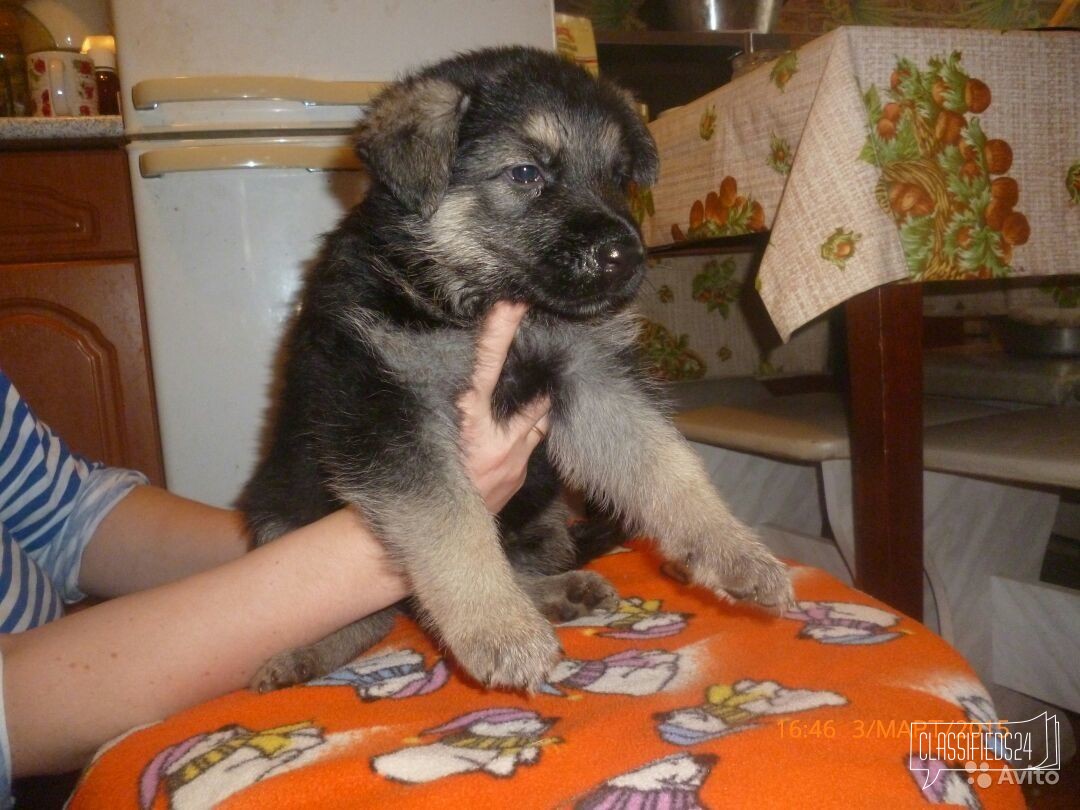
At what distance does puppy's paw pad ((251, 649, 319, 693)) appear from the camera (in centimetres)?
129

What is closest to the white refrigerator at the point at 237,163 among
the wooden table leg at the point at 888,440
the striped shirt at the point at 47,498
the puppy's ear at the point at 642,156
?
the striped shirt at the point at 47,498

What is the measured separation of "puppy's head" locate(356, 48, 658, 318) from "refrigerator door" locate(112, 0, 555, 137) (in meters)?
1.11

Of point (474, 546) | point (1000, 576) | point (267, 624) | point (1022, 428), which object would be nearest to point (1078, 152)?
point (1022, 428)

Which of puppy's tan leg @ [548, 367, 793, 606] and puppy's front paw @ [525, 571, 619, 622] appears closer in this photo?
puppy's tan leg @ [548, 367, 793, 606]

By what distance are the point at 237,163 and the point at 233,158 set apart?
0.8 inches

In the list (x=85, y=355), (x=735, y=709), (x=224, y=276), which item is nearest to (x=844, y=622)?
(x=735, y=709)

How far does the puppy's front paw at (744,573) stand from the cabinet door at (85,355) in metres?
2.23

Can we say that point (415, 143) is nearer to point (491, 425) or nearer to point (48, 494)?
point (491, 425)

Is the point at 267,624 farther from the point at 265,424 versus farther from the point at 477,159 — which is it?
the point at 265,424

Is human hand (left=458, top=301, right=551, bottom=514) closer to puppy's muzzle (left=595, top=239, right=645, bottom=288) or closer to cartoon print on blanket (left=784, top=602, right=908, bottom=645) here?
puppy's muzzle (left=595, top=239, right=645, bottom=288)

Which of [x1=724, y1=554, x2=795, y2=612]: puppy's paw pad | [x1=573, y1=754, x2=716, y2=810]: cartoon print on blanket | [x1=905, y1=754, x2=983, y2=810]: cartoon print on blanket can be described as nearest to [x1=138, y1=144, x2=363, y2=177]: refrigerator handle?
[x1=724, y1=554, x2=795, y2=612]: puppy's paw pad

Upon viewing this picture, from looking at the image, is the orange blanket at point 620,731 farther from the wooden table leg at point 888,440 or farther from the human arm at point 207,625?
the wooden table leg at point 888,440

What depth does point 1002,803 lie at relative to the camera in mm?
968

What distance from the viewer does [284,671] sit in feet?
4.33
